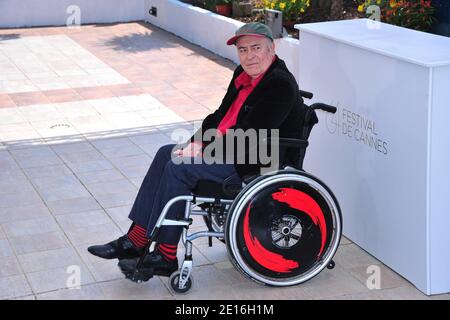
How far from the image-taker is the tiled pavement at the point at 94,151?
4.17 m

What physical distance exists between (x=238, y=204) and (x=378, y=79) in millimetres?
979

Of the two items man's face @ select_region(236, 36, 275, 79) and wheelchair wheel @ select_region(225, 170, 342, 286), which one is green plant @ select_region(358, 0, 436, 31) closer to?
man's face @ select_region(236, 36, 275, 79)

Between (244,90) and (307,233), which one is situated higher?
(244,90)

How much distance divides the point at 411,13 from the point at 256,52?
4.79 meters

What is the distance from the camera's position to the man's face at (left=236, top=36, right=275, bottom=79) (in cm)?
409

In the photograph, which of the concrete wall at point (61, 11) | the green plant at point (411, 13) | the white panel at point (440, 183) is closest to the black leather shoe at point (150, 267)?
the white panel at point (440, 183)

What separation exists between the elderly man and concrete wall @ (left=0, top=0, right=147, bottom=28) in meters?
8.20

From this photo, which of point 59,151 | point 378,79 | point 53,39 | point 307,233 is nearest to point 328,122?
point 378,79

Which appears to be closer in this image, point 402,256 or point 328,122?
point 402,256
